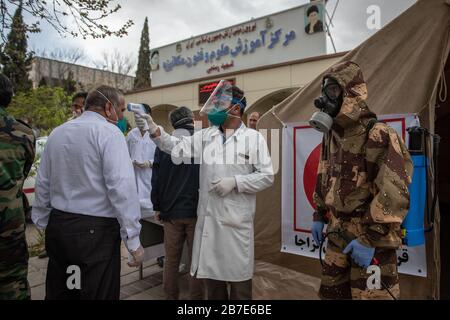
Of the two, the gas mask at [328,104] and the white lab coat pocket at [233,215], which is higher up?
the gas mask at [328,104]

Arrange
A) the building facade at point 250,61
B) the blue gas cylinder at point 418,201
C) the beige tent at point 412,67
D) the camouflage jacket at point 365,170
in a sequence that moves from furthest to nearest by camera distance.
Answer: the building facade at point 250,61 < the beige tent at point 412,67 < the blue gas cylinder at point 418,201 < the camouflage jacket at point 365,170

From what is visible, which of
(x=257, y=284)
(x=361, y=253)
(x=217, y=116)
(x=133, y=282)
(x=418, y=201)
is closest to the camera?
(x=361, y=253)

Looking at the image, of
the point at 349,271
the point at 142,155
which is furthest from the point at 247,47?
the point at 349,271

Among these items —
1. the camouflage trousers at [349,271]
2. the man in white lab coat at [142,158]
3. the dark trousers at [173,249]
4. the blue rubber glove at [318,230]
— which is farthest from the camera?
the man in white lab coat at [142,158]

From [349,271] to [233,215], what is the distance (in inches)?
36.3

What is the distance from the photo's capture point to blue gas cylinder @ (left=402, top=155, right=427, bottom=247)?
2209 millimetres

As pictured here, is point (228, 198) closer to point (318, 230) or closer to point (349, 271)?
point (318, 230)

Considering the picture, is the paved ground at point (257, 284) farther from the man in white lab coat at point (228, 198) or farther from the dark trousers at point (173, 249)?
the man in white lab coat at point (228, 198)

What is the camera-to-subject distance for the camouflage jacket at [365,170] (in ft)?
5.74

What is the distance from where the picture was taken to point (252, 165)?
2682 millimetres

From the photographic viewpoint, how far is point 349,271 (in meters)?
2.04

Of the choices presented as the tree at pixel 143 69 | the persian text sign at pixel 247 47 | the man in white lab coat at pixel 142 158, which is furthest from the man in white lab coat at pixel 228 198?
the tree at pixel 143 69

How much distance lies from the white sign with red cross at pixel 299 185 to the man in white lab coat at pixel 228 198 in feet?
2.87

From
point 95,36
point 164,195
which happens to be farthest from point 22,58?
point 164,195
